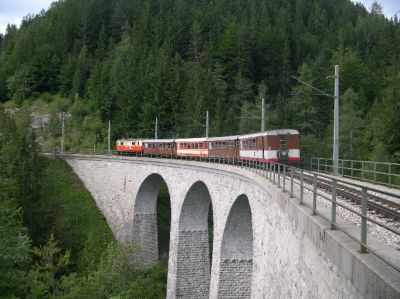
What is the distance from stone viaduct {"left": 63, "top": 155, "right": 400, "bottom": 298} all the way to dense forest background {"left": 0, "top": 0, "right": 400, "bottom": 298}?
8.87ft

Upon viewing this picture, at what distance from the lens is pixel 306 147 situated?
130 feet

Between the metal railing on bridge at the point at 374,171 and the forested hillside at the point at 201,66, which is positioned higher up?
the forested hillside at the point at 201,66

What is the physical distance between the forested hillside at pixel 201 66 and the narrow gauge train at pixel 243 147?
10.1 meters

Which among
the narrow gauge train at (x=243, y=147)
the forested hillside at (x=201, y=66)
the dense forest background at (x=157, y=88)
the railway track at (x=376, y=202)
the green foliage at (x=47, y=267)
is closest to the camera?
the railway track at (x=376, y=202)

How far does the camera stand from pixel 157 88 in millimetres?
67688

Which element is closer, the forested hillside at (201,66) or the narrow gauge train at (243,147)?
the narrow gauge train at (243,147)

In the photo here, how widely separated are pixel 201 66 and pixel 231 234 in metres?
55.2

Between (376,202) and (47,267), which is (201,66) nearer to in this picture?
(47,267)

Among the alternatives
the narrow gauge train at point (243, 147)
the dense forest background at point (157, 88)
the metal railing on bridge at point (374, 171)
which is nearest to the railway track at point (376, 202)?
the metal railing on bridge at point (374, 171)

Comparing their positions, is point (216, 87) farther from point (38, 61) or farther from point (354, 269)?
point (354, 269)

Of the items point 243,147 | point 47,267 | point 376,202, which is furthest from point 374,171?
point 47,267

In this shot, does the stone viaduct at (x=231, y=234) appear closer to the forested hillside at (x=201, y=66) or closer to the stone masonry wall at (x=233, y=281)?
the stone masonry wall at (x=233, y=281)

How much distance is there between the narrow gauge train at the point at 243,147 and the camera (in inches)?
931

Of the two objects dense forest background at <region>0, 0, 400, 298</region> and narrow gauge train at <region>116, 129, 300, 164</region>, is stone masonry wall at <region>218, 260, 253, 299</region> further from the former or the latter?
dense forest background at <region>0, 0, 400, 298</region>
